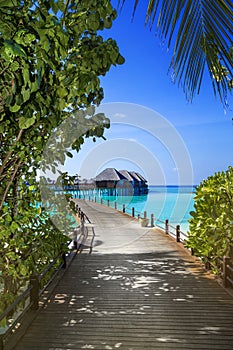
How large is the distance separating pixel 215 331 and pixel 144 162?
1082 centimetres

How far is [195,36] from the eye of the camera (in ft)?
8.30

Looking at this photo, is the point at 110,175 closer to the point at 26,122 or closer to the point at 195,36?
the point at 195,36

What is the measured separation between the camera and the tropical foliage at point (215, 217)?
698cm

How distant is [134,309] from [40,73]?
502 cm

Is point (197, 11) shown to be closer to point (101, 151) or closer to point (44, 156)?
point (44, 156)

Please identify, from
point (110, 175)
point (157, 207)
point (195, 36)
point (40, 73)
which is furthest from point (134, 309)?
point (157, 207)

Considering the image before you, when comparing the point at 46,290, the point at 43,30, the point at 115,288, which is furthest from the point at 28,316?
the point at 43,30

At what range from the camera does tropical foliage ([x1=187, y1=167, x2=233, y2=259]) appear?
6.98 m

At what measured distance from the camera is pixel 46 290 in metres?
6.73

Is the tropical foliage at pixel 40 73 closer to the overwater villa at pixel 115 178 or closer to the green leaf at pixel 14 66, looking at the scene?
the green leaf at pixel 14 66

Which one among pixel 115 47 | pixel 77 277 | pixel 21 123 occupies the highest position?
pixel 115 47

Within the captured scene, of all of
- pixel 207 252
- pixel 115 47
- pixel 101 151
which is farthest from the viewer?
pixel 101 151

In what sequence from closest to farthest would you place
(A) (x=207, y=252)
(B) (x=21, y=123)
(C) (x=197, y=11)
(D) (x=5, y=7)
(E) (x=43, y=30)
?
1. (D) (x=5, y=7)
2. (E) (x=43, y=30)
3. (B) (x=21, y=123)
4. (C) (x=197, y=11)
5. (A) (x=207, y=252)

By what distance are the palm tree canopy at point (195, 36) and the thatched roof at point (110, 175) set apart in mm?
44818
